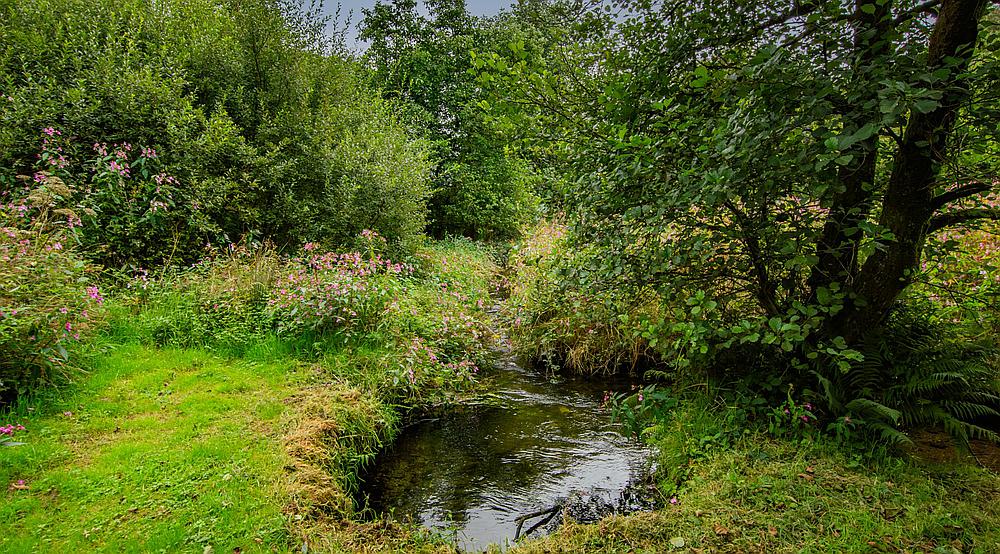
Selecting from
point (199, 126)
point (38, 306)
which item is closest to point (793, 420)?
point (38, 306)

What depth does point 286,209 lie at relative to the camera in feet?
32.2

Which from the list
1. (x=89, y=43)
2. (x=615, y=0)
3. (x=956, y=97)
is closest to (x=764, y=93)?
(x=956, y=97)

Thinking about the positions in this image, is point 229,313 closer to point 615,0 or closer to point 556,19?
point 556,19

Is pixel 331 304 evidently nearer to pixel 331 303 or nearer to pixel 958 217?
pixel 331 303

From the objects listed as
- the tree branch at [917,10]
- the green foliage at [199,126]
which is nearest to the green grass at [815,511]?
the tree branch at [917,10]

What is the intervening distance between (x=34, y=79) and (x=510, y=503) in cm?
973

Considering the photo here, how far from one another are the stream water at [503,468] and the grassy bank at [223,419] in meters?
0.35

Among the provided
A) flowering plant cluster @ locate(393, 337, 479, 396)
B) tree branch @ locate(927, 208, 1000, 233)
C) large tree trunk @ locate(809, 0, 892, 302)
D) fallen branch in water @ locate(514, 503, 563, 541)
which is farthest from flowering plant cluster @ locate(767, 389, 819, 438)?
flowering plant cluster @ locate(393, 337, 479, 396)

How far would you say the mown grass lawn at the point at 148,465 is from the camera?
3.08 meters

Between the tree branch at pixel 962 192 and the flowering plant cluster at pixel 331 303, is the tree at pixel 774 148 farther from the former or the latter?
the flowering plant cluster at pixel 331 303

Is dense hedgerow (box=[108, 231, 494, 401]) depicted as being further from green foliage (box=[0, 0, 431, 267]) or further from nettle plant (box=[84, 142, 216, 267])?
green foliage (box=[0, 0, 431, 267])

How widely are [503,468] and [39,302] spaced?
4.65 meters

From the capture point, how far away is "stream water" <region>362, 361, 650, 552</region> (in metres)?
4.11

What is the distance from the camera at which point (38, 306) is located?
14.9 feet
